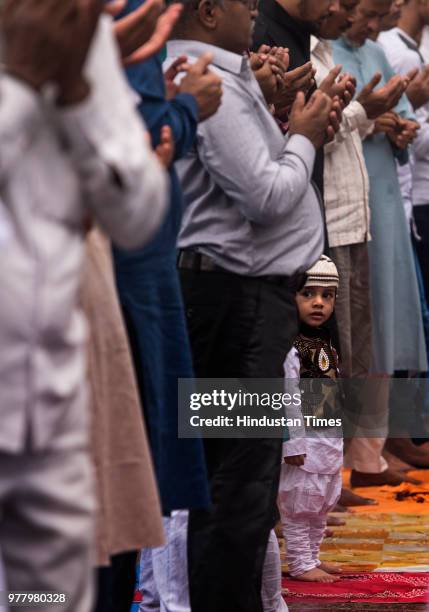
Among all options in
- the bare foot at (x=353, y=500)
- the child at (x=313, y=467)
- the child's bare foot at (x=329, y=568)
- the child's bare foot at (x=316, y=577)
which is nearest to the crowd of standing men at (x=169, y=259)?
the bare foot at (x=353, y=500)

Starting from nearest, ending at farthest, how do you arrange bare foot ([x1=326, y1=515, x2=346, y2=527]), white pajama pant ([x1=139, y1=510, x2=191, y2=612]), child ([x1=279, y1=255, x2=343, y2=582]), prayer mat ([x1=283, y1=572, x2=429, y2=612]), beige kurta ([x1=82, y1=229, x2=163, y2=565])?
1. beige kurta ([x1=82, y1=229, x2=163, y2=565])
2. white pajama pant ([x1=139, y1=510, x2=191, y2=612])
3. prayer mat ([x1=283, y1=572, x2=429, y2=612])
4. child ([x1=279, y1=255, x2=343, y2=582])
5. bare foot ([x1=326, y1=515, x2=346, y2=527])

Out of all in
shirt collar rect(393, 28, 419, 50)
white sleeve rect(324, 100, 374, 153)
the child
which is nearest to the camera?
the child

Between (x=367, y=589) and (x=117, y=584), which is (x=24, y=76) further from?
(x=367, y=589)

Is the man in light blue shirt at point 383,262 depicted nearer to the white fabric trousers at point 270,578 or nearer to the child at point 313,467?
the child at point 313,467

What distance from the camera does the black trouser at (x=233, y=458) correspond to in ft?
12.9

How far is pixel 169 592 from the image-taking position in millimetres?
4074

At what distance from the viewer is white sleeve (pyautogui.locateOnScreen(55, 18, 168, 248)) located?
2.17m

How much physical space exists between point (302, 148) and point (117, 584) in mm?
1283

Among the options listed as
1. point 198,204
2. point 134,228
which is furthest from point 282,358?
point 134,228

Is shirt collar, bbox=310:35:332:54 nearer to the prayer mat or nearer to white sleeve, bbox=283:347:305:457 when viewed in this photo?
white sleeve, bbox=283:347:305:457

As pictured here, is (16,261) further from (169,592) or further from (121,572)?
(169,592)

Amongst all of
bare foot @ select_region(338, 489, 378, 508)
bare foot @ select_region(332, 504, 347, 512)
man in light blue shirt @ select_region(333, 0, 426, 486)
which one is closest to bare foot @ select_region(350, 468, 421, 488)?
man in light blue shirt @ select_region(333, 0, 426, 486)

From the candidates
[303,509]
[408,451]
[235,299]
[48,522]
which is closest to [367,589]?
[303,509]

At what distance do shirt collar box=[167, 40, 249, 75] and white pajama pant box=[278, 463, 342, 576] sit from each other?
5.64 ft
